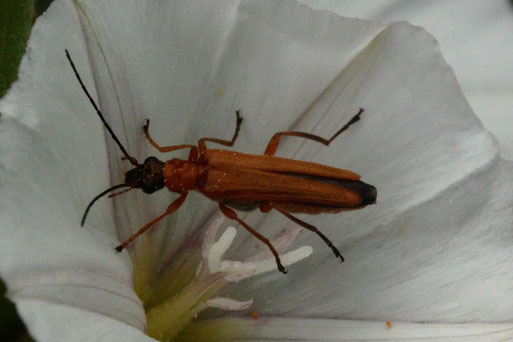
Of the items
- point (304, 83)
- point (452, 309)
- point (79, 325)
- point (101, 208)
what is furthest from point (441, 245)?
point (79, 325)

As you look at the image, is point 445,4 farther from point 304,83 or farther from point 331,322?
point 331,322

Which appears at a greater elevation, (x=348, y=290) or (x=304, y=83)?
(x=304, y=83)

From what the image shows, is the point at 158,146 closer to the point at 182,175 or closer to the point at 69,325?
the point at 182,175

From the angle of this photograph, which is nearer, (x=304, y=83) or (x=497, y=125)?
(x=304, y=83)

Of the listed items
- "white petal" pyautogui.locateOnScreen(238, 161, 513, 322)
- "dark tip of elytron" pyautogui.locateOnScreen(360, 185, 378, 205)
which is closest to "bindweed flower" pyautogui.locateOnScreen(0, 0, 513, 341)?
"white petal" pyautogui.locateOnScreen(238, 161, 513, 322)

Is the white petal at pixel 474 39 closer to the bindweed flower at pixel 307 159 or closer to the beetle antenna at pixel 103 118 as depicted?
the bindweed flower at pixel 307 159

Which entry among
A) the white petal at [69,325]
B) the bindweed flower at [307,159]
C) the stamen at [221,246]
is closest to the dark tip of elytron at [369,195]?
the bindweed flower at [307,159]
